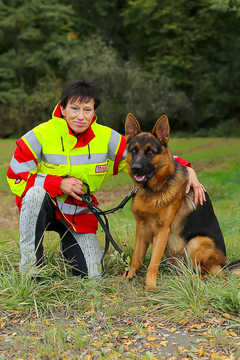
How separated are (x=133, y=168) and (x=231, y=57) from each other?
1008 inches

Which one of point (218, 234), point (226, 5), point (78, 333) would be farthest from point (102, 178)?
point (226, 5)

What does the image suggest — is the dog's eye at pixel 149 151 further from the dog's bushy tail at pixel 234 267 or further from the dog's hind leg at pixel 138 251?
the dog's bushy tail at pixel 234 267

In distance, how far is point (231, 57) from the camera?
2652cm

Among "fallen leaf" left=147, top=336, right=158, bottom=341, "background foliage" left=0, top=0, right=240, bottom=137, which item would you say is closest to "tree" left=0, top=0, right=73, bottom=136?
"background foliage" left=0, top=0, right=240, bottom=137

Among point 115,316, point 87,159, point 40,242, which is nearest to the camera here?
point 115,316

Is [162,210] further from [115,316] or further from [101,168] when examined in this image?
[115,316]

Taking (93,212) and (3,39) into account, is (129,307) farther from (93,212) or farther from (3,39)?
(3,39)

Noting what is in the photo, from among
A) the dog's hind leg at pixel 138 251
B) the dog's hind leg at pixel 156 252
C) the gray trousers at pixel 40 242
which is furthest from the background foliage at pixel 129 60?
the dog's hind leg at pixel 156 252

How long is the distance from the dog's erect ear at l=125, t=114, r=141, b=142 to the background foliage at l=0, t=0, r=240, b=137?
64.6 ft

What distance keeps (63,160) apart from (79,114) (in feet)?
1.58

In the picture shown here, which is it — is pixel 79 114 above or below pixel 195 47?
below

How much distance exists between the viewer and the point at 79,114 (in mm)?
3705

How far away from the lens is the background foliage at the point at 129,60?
944 inches

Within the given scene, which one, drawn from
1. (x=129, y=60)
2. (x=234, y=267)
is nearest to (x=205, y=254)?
(x=234, y=267)
